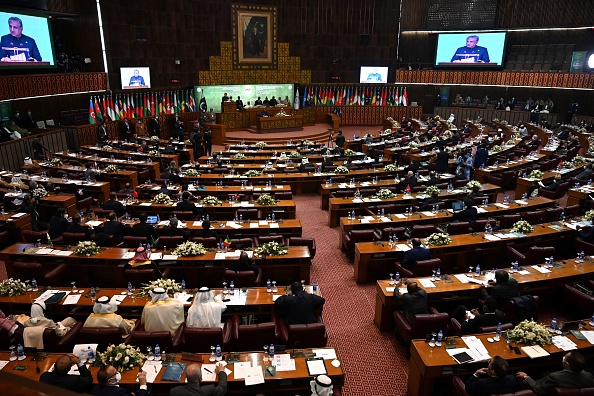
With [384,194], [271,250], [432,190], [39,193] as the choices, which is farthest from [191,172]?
[432,190]

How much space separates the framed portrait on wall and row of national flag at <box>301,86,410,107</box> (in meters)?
3.74

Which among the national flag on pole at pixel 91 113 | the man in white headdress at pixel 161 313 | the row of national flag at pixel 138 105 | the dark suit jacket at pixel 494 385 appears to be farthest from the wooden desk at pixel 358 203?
the row of national flag at pixel 138 105

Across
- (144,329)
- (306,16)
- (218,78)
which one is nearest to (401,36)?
(306,16)

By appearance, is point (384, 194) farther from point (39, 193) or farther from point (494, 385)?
point (39, 193)

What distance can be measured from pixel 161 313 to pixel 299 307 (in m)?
2.09

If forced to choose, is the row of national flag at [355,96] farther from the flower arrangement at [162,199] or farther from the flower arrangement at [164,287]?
the flower arrangement at [164,287]

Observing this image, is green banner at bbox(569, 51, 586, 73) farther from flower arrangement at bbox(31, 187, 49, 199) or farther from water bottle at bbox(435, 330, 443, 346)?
flower arrangement at bbox(31, 187, 49, 199)

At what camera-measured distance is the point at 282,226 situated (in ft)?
34.2

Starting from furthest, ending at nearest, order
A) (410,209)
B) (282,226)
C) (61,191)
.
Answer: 1. (61,191)
2. (410,209)
3. (282,226)

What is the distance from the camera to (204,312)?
21.1ft

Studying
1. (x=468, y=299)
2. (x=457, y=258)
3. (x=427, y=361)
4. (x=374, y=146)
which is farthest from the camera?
(x=374, y=146)

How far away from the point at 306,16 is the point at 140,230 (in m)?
25.5

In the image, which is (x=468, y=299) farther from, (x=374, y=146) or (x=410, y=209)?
(x=374, y=146)

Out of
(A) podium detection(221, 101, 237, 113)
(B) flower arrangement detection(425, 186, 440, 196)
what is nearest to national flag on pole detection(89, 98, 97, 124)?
(A) podium detection(221, 101, 237, 113)
